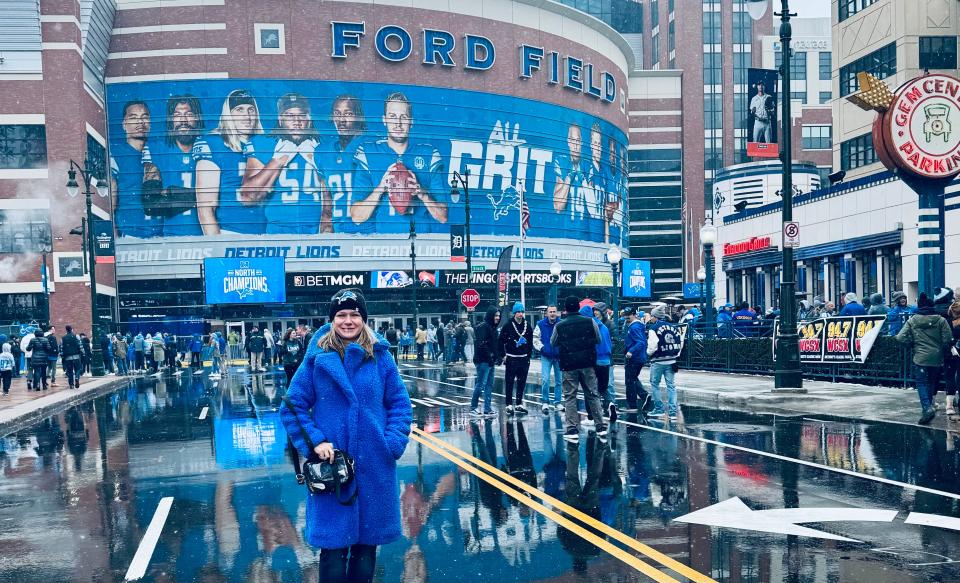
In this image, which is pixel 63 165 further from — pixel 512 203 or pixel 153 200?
pixel 512 203

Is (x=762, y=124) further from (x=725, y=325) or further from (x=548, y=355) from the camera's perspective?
(x=725, y=325)

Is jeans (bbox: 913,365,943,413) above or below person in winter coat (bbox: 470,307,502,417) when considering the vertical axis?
below

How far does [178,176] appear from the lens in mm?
63500

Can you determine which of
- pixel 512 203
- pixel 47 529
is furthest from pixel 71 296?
pixel 47 529

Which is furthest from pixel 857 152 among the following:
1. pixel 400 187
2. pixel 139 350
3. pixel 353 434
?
pixel 353 434

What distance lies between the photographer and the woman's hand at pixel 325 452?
4461 mm

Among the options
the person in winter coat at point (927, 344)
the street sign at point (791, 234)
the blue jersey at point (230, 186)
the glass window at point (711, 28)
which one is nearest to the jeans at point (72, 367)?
the street sign at point (791, 234)

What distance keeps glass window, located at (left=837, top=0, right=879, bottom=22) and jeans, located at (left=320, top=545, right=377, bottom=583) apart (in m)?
43.0

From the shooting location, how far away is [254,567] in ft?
21.9

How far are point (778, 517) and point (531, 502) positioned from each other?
2228mm

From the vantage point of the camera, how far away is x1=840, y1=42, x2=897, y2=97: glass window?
39750mm

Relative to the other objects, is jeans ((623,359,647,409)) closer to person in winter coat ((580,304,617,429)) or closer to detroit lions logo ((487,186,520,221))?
person in winter coat ((580,304,617,429))

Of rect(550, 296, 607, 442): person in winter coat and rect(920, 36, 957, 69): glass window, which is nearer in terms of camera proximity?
rect(550, 296, 607, 442): person in winter coat

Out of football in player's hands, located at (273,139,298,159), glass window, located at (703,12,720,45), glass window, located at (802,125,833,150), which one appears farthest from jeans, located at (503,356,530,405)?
glass window, located at (703,12,720,45)
